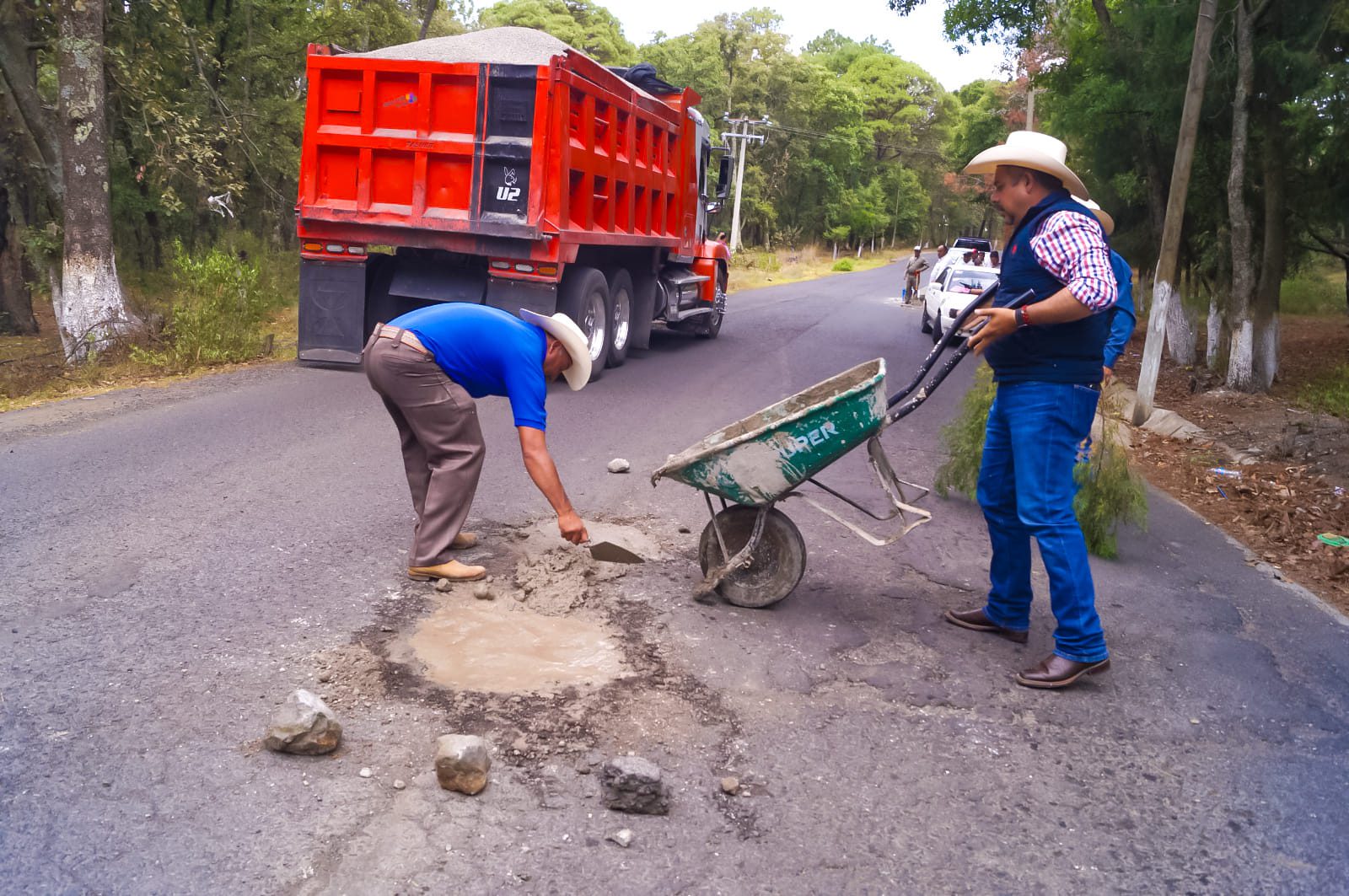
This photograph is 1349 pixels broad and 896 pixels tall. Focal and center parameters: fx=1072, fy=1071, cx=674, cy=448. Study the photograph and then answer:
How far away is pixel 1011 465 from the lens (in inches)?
176

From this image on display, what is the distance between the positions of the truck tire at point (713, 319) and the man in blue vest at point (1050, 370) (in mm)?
12255

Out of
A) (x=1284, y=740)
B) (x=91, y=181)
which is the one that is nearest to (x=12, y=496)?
(x=1284, y=740)

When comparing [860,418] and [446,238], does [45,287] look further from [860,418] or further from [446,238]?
[860,418]

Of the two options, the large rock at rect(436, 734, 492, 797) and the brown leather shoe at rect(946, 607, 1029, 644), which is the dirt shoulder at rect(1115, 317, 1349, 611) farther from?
the large rock at rect(436, 734, 492, 797)

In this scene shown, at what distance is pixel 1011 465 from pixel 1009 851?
73.2 inches

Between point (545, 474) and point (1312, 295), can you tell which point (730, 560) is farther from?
point (1312, 295)

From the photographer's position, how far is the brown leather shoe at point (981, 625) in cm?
466

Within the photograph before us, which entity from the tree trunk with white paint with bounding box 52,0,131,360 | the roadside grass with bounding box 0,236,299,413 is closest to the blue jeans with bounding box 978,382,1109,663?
the roadside grass with bounding box 0,236,299,413

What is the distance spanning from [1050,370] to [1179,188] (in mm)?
9245

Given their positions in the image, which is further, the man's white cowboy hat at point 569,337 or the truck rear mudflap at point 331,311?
the truck rear mudflap at point 331,311

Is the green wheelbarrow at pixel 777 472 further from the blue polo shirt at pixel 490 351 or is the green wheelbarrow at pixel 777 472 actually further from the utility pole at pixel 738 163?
the utility pole at pixel 738 163

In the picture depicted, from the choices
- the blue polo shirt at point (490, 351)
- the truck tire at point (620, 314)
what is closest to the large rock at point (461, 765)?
the blue polo shirt at point (490, 351)

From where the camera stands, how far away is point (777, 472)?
14.4 feet

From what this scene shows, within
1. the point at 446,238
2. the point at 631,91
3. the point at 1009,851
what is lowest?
the point at 1009,851
